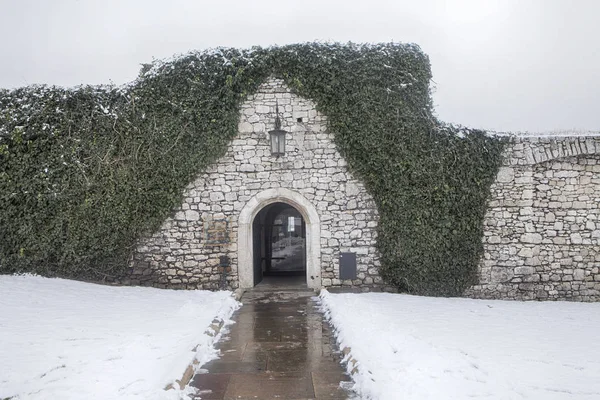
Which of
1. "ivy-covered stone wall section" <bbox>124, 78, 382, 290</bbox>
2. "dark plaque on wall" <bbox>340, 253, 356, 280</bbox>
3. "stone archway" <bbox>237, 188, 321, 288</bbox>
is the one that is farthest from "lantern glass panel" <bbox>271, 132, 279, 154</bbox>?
"dark plaque on wall" <bbox>340, 253, 356, 280</bbox>

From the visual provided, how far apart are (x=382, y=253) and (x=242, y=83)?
4695 millimetres

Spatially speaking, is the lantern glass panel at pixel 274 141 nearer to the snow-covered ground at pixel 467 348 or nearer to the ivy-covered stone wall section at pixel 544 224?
the snow-covered ground at pixel 467 348

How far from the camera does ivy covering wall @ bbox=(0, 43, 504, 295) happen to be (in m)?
9.38

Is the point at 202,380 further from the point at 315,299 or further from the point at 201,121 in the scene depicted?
the point at 201,121

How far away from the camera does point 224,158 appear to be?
31.8 ft

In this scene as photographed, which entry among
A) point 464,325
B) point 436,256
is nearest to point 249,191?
point 436,256

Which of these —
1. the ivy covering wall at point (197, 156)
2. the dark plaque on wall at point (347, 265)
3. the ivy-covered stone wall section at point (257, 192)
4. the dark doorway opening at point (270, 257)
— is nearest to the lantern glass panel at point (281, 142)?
the ivy-covered stone wall section at point (257, 192)

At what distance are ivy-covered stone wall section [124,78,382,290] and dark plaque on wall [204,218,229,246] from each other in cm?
2

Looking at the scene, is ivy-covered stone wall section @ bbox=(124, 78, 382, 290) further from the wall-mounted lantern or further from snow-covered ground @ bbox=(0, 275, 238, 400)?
snow-covered ground @ bbox=(0, 275, 238, 400)

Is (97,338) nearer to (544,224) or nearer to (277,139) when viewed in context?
(277,139)

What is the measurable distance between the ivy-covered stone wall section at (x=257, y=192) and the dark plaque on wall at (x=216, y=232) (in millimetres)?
21

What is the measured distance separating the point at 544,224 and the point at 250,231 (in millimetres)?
6279

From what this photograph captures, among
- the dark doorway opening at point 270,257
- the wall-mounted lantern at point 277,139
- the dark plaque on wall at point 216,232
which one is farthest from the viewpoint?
the dark doorway opening at point 270,257

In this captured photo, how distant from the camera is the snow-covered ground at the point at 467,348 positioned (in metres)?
3.99
